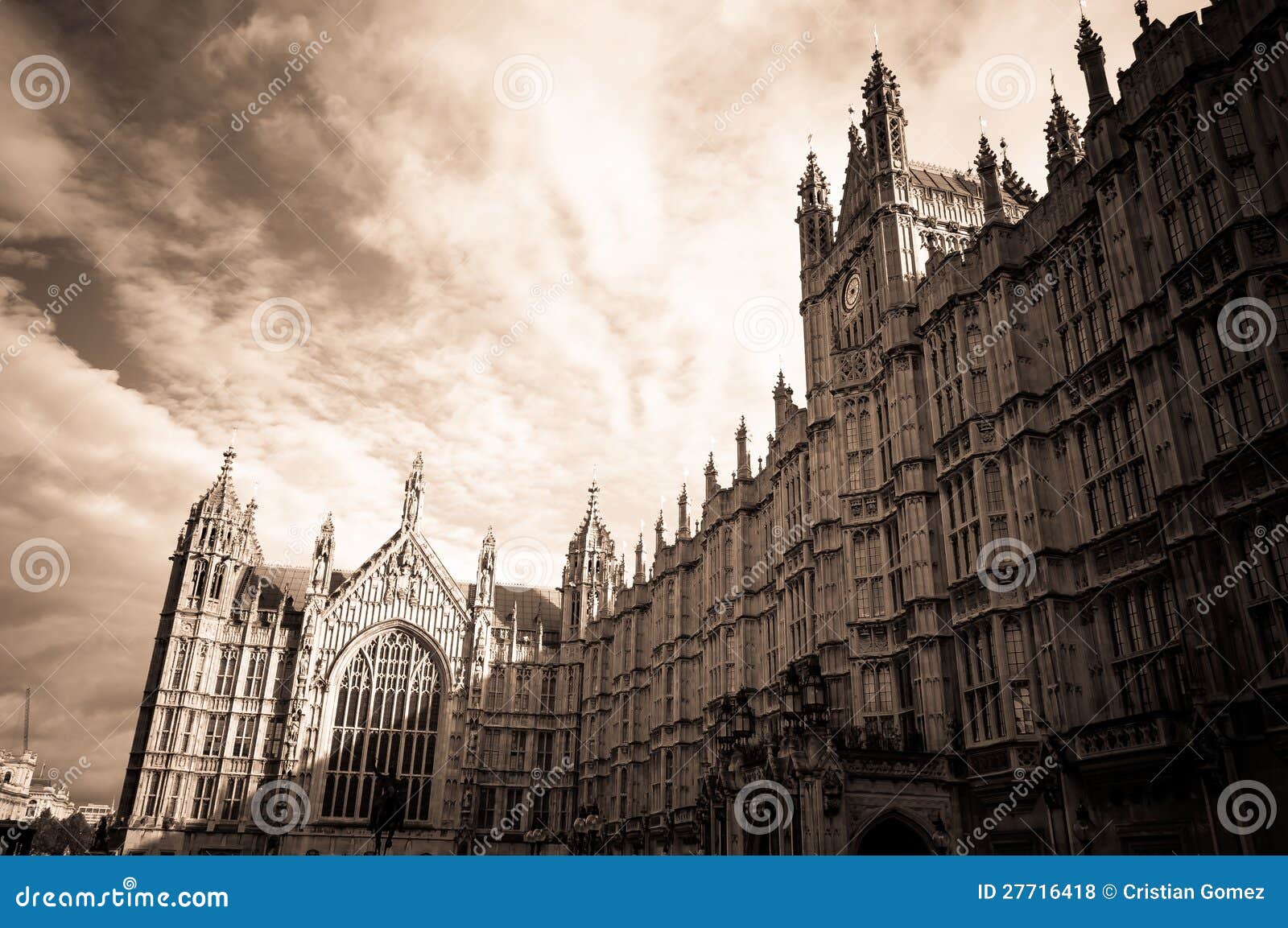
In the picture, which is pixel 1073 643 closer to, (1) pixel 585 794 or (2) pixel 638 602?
(2) pixel 638 602

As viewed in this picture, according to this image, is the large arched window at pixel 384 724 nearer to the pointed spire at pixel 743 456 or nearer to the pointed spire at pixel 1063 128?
the pointed spire at pixel 743 456

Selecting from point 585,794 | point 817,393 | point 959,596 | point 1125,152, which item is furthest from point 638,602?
point 1125,152

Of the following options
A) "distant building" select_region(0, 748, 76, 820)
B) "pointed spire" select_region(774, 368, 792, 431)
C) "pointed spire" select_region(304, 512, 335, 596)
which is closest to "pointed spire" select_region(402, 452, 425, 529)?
"pointed spire" select_region(304, 512, 335, 596)

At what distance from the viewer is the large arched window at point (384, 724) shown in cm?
5969

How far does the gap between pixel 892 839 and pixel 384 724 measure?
44433 millimetres

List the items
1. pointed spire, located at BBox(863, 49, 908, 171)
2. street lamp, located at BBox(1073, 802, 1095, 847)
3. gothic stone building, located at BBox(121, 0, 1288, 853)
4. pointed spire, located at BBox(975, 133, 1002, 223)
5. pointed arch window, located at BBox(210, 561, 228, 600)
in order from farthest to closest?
pointed arch window, located at BBox(210, 561, 228, 600) < pointed spire, located at BBox(863, 49, 908, 171) < pointed spire, located at BBox(975, 133, 1002, 223) < street lamp, located at BBox(1073, 802, 1095, 847) < gothic stone building, located at BBox(121, 0, 1288, 853)

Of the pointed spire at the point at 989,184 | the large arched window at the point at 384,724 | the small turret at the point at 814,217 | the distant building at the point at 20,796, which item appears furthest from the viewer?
the distant building at the point at 20,796

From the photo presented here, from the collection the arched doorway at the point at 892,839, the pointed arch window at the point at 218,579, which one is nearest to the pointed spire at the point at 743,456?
the arched doorway at the point at 892,839

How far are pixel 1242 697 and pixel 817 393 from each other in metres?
21.9

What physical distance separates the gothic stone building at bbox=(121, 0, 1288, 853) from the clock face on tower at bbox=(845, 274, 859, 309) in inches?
8.2

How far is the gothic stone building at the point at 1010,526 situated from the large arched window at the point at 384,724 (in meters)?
4.46

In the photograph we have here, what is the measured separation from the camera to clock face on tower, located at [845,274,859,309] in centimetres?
3756

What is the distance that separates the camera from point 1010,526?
83.8 ft

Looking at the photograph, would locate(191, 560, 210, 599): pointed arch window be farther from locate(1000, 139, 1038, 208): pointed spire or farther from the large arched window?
locate(1000, 139, 1038, 208): pointed spire
